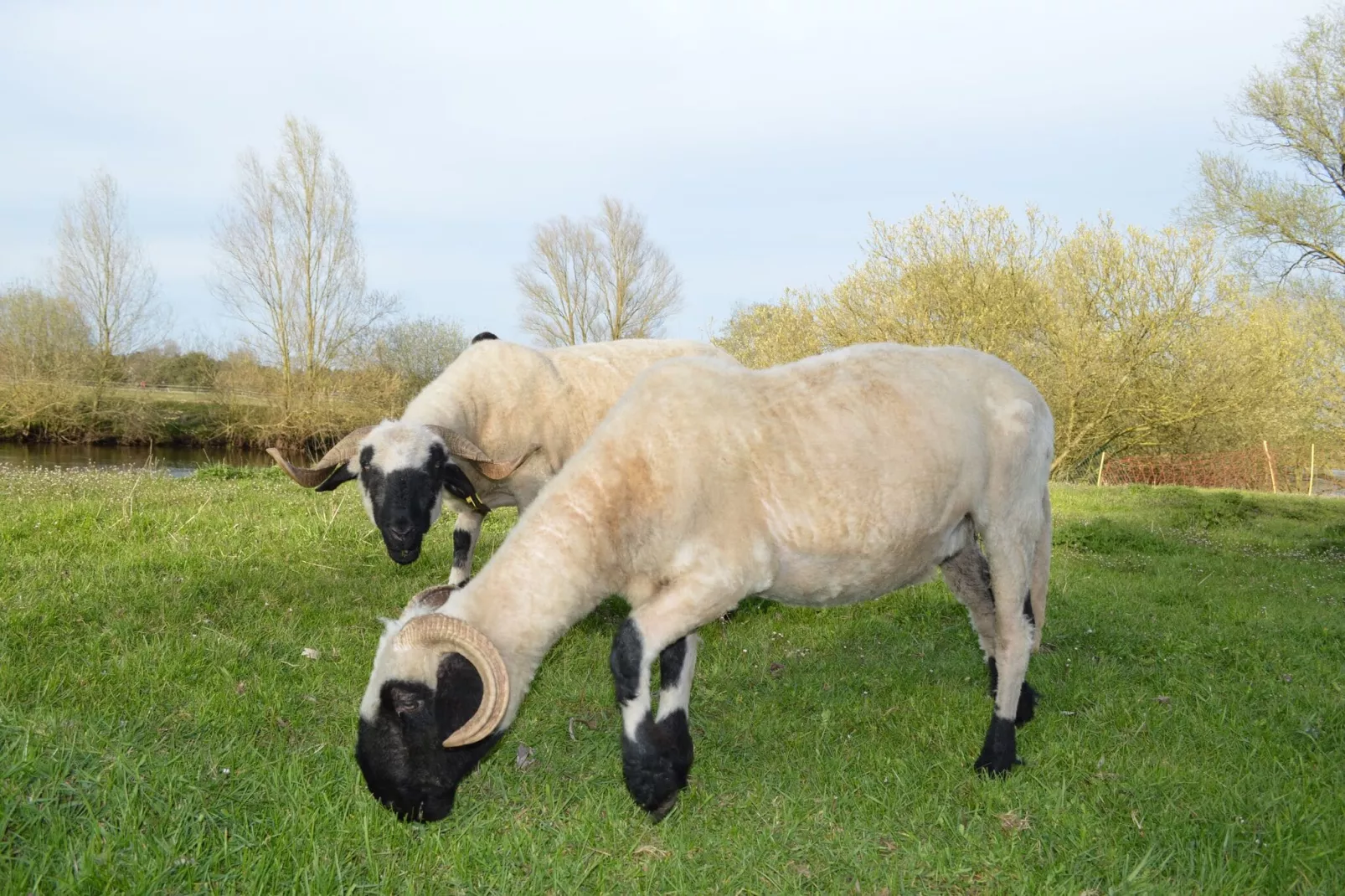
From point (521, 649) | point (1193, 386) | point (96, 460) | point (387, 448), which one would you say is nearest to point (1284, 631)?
point (521, 649)

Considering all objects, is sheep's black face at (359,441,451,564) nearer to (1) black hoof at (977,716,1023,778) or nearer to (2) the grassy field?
(2) the grassy field

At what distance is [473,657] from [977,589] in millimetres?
3169

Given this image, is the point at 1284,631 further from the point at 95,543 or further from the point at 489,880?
the point at 95,543

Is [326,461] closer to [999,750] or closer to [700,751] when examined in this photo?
[700,751]

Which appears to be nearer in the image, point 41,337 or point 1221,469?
point 1221,469

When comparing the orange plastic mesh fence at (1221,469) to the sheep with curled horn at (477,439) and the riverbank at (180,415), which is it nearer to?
the sheep with curled horn at (477,439)

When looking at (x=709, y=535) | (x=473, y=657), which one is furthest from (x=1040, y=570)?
(x=473, y=657)

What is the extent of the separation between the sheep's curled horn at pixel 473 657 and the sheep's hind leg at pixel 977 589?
2877mm

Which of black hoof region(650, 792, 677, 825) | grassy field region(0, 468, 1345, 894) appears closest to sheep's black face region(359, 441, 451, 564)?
grassy field region(0, 468, 1345, 894)

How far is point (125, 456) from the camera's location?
30.6 meters

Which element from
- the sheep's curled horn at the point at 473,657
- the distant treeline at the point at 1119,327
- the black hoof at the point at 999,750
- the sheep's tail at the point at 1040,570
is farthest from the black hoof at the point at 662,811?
the distant treeline at the point at 1119,327

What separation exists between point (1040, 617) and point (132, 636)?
5757 millimetres

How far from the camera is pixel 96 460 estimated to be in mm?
28375

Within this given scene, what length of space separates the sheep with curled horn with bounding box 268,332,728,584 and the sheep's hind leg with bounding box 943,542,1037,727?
316 cm
